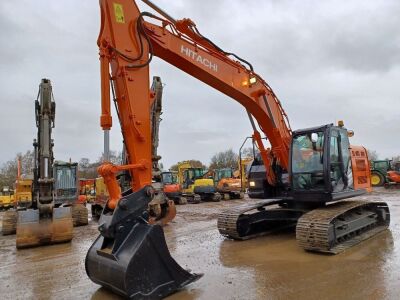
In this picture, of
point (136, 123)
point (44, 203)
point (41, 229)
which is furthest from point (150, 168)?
point (44, 203)

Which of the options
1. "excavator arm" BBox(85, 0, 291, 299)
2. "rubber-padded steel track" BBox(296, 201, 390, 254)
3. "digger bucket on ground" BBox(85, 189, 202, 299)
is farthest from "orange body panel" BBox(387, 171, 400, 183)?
"digger bucket on ground" BBox(85, 189, 202, 299)

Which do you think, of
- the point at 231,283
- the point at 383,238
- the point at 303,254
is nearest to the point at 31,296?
the point at 231,283

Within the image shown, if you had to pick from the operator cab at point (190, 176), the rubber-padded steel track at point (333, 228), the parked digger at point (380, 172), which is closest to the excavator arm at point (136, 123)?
the rubber-padded steel track at point (333, 228)

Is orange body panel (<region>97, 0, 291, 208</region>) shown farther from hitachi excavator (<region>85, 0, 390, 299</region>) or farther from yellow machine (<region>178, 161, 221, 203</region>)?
yellow machine (<region>178, 161, 221, 203</region>)

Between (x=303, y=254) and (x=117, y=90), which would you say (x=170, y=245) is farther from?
(x=117, y=90)

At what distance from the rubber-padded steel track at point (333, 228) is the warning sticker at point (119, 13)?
4528 mm

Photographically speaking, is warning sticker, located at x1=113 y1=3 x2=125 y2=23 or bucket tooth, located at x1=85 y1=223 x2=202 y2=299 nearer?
bucket tooth, located at x1=85 y1=223 x2=202 y2=299

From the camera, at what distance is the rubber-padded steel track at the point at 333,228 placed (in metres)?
6.30

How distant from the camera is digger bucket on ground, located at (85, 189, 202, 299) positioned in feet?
13.5

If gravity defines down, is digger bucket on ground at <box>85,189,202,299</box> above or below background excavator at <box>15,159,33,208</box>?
below

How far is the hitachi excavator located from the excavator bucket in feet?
12.5

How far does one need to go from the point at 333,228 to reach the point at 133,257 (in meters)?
3.98

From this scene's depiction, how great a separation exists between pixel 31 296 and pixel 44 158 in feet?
16.7

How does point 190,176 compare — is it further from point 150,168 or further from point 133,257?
point 133,257
